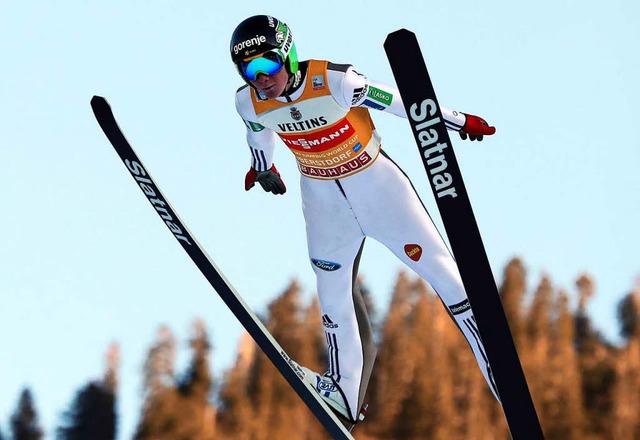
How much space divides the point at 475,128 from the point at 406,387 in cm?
1574

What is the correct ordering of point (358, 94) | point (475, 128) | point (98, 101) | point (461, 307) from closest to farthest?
point (358, 94) → point (475, 128) → point (461, 307) → point (98, 101)

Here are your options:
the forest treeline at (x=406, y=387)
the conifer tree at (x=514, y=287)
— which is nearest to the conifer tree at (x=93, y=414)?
the forest treeline at (x=406, y=387)

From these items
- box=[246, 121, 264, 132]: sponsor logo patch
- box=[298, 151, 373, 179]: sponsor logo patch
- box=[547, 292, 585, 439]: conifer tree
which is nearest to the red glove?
box=[298, 151, 373, 179]: sponsor logo patch

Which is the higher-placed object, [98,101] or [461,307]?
[98,101]

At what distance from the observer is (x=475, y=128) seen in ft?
21.6

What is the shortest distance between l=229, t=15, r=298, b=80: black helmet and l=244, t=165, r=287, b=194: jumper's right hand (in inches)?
36.8

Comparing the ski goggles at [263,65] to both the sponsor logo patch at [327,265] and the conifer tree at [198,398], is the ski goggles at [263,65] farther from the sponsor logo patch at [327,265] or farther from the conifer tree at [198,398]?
the conifer tree at [198,398]

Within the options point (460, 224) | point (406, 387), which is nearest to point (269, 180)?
point (460, 224)

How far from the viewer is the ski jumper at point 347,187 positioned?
6539 mm

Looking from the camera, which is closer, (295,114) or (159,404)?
(295,114)

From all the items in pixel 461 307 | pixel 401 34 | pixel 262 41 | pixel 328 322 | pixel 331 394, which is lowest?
pixel 331 394

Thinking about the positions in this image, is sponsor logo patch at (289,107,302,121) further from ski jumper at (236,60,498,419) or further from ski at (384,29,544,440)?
ski at (384,29,544,440)

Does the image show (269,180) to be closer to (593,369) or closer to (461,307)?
(461,307)

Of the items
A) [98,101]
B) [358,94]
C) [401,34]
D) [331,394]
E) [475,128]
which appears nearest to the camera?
[401,34]
